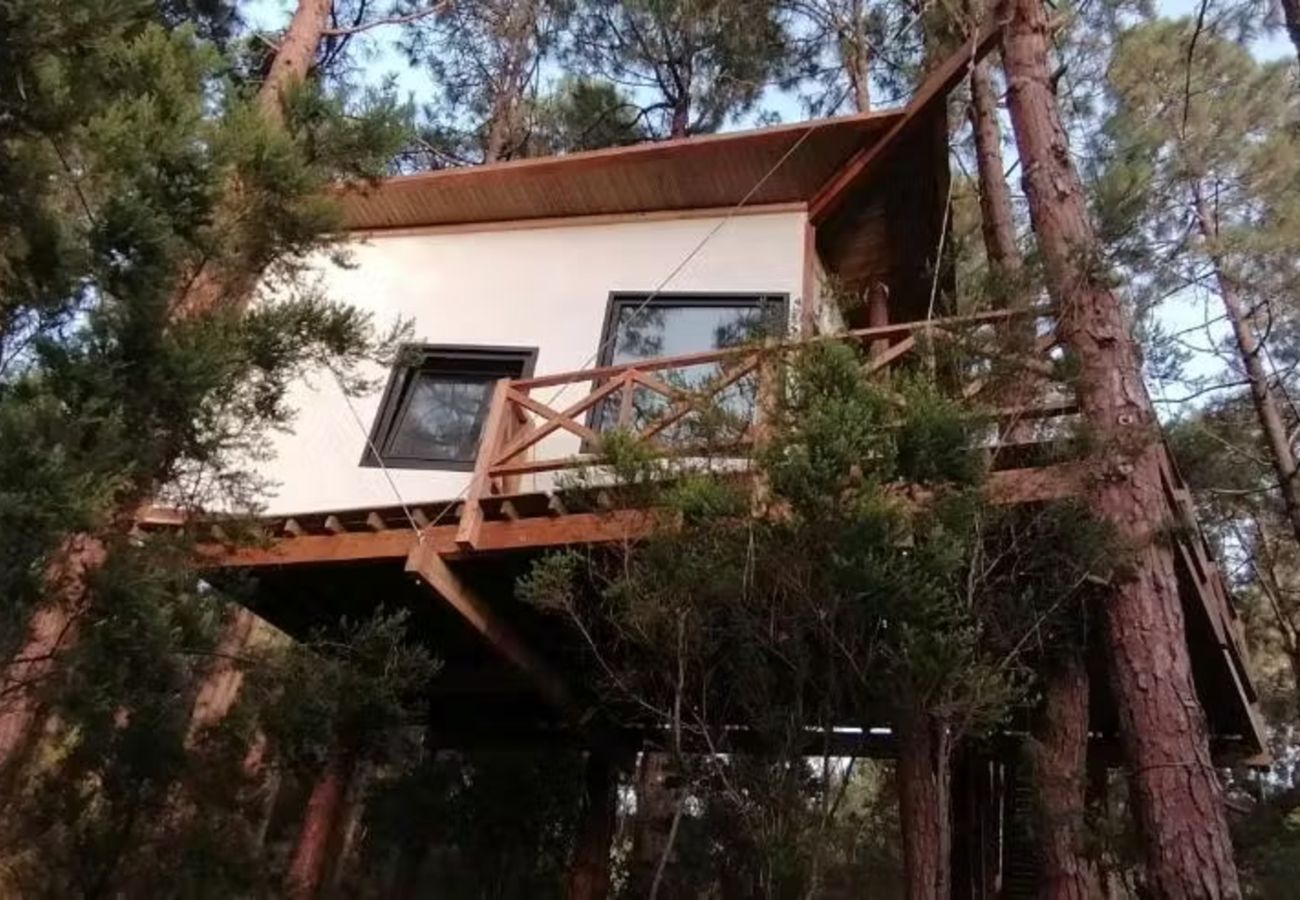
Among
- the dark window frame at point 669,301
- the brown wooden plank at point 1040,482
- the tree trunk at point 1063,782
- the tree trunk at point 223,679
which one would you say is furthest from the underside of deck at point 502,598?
the dark window frame at point 669,301

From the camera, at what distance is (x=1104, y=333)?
506 centimetres

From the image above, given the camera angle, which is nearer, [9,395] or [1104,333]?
[9,395]

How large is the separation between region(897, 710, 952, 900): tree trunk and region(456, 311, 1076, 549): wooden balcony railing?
4.26 ft

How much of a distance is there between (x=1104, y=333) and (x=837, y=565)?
2226mm

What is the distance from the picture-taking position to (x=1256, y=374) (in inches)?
419

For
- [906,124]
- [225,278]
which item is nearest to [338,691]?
[225,278]

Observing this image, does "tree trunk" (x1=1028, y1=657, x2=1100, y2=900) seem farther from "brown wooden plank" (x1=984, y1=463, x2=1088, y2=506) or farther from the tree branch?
the tree branch

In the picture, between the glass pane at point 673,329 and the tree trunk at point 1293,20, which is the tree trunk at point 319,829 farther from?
the tree trunk at point 1293,20

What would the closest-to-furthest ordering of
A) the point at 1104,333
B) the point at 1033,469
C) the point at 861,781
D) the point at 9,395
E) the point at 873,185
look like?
the point at 9,395
the point at 1033,469
the point at 1104,333
the point at 873,185
the point at 861,781

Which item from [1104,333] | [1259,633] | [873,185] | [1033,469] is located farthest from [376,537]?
[1259,633]

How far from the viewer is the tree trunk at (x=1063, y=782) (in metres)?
4.50

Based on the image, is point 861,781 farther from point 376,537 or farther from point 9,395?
point 9,395

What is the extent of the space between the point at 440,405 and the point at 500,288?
1009mm

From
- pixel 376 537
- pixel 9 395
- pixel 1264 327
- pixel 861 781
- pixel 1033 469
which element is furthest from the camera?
pixel 1264 327
